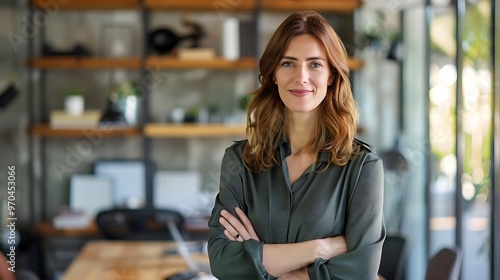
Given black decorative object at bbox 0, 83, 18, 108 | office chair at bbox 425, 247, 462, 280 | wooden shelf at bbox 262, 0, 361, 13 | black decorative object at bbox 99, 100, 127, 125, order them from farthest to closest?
wooden shelf at bbox 262, 0, 361, 13
black decorative object at bbox 0, 83, 18, 108
black decorative object at bbox 99, 100, 127, 125
office chair at bbox 425, 247, 462, 280

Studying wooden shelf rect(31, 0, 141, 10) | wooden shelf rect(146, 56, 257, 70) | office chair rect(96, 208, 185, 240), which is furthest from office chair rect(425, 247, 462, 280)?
wooden shelf rect(31, 0, 141, 10)

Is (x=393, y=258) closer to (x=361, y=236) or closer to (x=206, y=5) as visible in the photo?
(x=361, y=236)

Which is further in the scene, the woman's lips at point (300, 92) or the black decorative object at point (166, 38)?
the black decorative object at point (166, 38)

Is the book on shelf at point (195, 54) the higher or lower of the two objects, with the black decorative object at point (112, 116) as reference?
higher

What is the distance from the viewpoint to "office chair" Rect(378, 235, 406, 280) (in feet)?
13.5

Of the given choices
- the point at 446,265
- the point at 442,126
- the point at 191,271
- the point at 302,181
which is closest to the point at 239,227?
the point at 302,181

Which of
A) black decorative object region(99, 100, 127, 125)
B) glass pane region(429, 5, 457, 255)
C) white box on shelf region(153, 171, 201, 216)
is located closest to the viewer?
glass pane region(429, 5, 457, 255)

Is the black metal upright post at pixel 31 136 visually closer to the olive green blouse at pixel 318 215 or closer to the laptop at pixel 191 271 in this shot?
the laptop at pixel 191 271

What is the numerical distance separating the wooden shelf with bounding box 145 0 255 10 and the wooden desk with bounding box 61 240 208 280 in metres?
1.97

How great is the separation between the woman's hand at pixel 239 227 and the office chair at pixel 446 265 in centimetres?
129

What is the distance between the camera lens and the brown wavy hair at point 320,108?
2047 mm

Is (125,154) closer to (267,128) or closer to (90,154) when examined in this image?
(90,154)

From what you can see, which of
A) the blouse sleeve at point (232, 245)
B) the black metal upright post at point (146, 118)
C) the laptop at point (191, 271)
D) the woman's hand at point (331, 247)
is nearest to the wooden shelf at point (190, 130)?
the black metal upright post at point (146, 118)

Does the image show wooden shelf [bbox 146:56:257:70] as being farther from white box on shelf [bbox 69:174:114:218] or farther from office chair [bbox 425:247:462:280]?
office chair [bbox 425:247:462:280]
